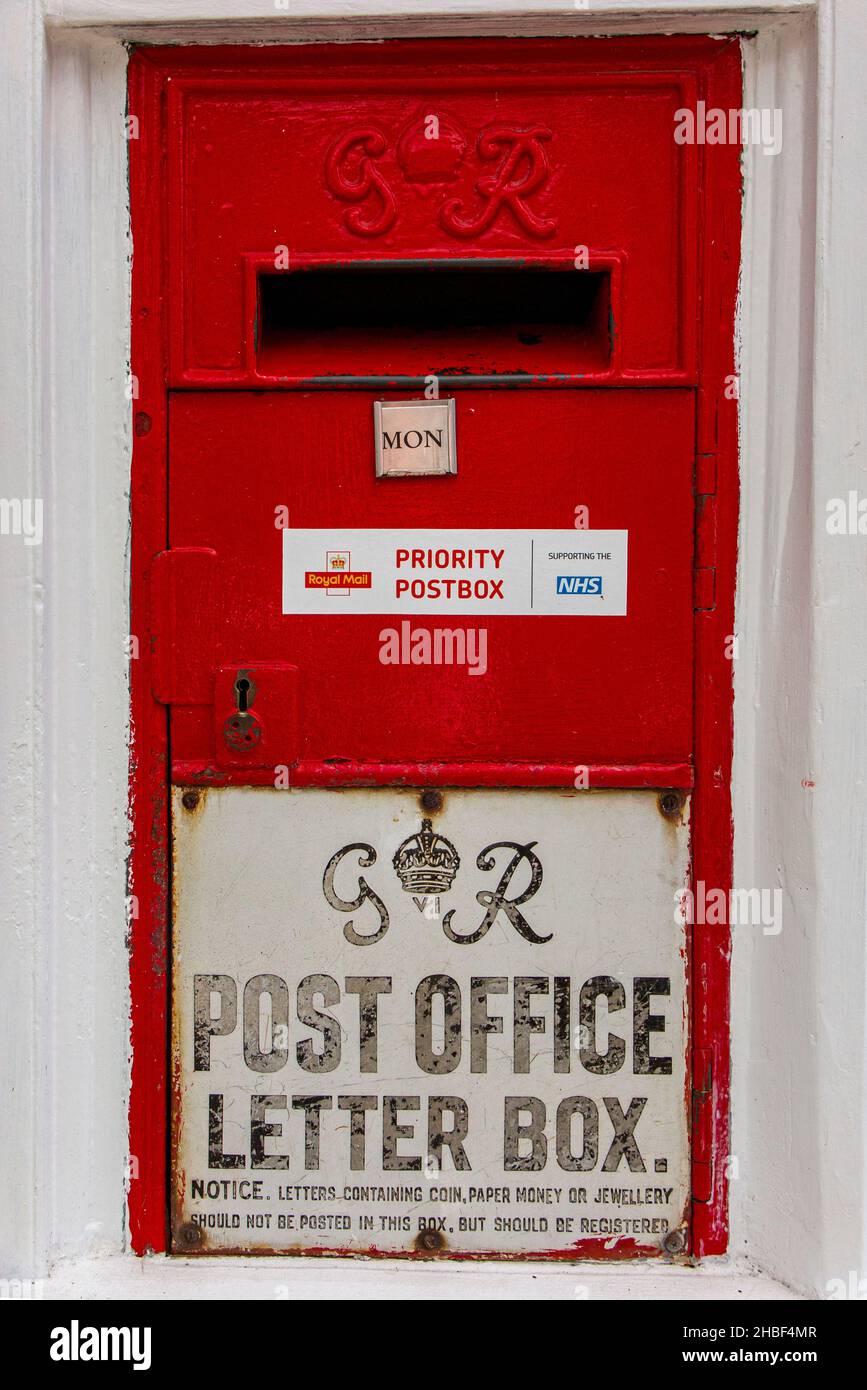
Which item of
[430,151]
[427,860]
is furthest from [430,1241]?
[430,151]

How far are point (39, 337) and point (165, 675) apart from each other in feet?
1.78

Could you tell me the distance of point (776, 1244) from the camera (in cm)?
161

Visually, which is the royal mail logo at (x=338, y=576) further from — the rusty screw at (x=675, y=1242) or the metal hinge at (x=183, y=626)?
the rusty screw at (x=675, y=1242)

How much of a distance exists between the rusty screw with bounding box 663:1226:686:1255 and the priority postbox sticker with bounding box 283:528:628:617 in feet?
3.18

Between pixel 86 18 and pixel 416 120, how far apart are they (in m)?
0.51

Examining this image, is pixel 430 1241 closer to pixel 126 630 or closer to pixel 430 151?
pixel 126 630

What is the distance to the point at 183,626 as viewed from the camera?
1639mm

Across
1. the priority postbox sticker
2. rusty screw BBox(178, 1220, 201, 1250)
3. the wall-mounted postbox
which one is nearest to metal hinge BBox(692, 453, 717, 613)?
the wall-mounted postbox

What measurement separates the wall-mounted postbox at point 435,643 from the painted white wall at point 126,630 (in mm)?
49

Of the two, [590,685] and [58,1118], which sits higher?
[590,685]

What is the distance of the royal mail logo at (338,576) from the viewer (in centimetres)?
162
